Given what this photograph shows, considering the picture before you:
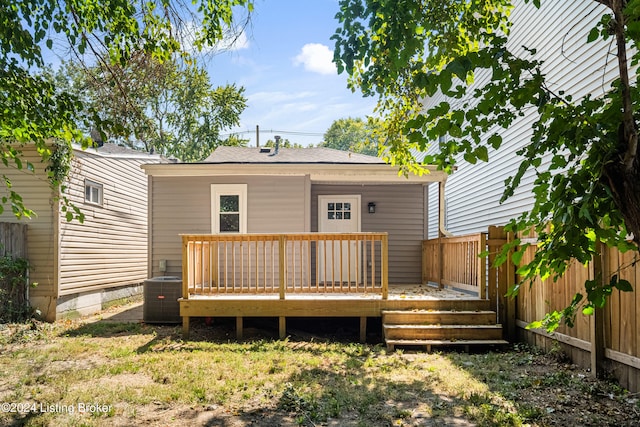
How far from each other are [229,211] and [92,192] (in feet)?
11.1

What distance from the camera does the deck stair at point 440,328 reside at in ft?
20.0

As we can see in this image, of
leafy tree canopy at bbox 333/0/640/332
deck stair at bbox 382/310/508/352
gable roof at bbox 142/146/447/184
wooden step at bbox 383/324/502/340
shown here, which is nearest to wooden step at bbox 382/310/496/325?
deck stair at bbox 382/310/508/352

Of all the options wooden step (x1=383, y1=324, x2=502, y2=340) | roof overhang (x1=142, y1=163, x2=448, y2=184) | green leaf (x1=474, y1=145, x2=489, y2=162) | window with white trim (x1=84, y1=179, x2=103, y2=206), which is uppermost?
roof overhang (x1=142, y1=163, x2=448, y2=184)

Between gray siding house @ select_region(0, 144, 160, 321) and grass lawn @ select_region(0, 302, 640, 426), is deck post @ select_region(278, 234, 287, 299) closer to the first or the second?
grass lawn @ select_region(0, 302, 640, 426)

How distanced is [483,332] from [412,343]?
103cm

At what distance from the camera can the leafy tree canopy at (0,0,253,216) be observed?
10.7 feet

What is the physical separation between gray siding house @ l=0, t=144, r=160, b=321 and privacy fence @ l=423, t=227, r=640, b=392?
20.8 feet

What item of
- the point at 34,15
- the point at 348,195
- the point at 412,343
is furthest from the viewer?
the point at 348,195

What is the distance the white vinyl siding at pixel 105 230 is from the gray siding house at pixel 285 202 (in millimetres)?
1525

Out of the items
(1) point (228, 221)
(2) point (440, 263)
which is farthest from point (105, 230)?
(2) point (440, 263)

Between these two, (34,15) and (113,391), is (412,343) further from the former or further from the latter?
(34,15)

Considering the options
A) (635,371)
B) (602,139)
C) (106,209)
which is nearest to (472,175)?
(635,371)

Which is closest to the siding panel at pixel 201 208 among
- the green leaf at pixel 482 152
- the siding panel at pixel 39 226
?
the siding panel at pixel 39 226

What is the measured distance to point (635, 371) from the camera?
3949 millimetres
